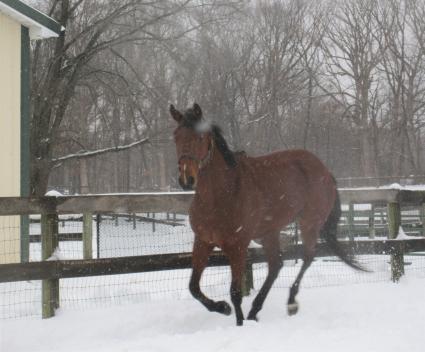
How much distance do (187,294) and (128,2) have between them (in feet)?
31.7

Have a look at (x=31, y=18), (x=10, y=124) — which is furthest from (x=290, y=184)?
(x=31, y=18)

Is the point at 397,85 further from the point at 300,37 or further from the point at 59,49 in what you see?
the point at 59,49

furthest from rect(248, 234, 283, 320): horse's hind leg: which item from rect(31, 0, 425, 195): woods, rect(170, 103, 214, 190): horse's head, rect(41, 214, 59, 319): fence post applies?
rect(31, 0, 425, 195): woods

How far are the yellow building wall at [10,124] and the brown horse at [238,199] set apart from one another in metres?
4.16

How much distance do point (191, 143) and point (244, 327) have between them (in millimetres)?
1568

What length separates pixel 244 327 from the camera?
386 centimetres

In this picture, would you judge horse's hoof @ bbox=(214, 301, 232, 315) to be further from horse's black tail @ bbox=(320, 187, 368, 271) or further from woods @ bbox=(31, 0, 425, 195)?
woods @ bbox=(31, 0, 425, 195)

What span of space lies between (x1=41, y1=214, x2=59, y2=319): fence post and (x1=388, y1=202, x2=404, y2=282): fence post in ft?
13.4

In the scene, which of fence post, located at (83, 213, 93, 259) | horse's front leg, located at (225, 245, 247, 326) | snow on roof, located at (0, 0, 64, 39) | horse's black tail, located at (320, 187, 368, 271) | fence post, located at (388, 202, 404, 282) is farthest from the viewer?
snow on roof, located at (0, 0, 64, 39)

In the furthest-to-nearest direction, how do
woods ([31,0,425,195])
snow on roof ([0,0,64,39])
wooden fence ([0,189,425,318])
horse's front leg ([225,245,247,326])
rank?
woods ([31,0,425,195]), snow on roof ([0,0,64,39]), wooden fence ([0,189,425,318]), horse's front leg ([225,245,247,326])

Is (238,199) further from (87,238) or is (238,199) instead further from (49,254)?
(87,238)

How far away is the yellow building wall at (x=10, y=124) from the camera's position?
7.09m

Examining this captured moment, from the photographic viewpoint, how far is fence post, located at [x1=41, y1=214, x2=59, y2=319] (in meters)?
4.53

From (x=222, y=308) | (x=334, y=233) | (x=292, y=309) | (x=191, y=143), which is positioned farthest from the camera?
(x=334, y=233)
